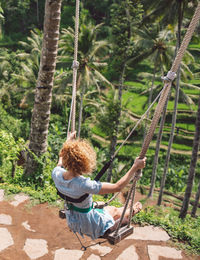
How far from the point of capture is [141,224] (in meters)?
4.16

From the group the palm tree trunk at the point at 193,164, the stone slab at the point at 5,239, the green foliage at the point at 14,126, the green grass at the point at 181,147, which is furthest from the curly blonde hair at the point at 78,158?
the green grass at the point at 181,147

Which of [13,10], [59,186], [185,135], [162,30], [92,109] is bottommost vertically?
[185,135]

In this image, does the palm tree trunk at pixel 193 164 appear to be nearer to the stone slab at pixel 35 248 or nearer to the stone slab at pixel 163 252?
the stone slab at pixel 163 252

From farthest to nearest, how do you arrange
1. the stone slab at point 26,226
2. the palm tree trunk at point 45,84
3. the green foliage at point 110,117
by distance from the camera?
1. the green foliage at point 110,117
2. the palm tree trunk at point 45,84
3. the stone slab at point 26,226

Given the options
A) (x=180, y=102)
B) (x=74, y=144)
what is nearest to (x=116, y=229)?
(x=74, y=144)

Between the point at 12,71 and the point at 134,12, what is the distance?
10.9 metres

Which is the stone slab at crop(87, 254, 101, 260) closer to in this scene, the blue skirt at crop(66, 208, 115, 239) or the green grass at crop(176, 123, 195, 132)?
the blue skirt at crop(66, 208, 115, 239)

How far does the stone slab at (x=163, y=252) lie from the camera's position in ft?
11.6

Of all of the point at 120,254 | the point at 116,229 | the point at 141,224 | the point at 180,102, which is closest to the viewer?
the point at 116,229

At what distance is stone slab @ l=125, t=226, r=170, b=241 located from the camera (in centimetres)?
386

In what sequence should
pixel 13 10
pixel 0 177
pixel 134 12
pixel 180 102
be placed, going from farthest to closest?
pixel 13 10 < pixel 180 102 < pixel 134 12 < pixel 0 177

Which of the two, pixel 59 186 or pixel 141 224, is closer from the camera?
pixel 59 186

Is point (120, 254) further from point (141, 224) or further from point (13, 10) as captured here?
point (13, 10)

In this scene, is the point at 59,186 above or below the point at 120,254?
above
